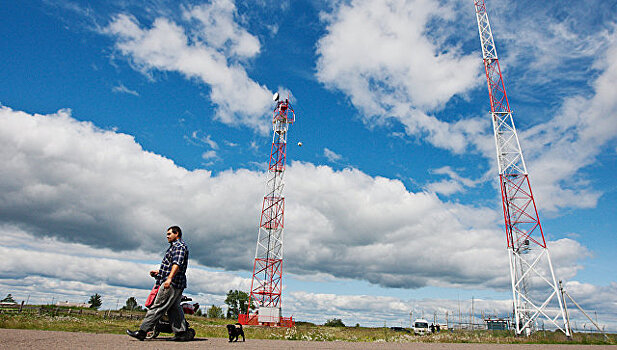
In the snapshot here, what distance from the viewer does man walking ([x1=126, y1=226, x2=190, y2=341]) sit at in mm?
6699

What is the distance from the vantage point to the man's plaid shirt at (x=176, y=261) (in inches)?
276

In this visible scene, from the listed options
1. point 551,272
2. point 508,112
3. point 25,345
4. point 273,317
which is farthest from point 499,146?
point 25,345

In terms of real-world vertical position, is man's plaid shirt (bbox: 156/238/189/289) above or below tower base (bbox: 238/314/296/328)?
above

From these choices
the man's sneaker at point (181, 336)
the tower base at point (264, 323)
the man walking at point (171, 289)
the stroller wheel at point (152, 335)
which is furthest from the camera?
the tower base at point (264, 323)

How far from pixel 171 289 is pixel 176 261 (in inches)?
20.0

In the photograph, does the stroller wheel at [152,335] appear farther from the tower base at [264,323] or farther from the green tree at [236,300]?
the green tree at [236,300]

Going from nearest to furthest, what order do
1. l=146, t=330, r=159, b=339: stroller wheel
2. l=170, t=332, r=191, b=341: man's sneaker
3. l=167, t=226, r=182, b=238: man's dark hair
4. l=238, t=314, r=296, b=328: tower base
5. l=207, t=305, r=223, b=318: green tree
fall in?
l=146, t=330, r=159, b=339: stroller wheel, l=170, t=332, r=191, b=341: man's sneaker, l=167, t=226, r=182, b=238: man's dark hair, l=238, t=314, r=296, b=328: tower base, l=207, t=305, r=223, b=318: green tree

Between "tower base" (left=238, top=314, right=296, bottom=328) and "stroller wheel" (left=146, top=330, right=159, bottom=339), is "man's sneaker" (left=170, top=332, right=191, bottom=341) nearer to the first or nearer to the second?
"stroller wheel" (left=146, top=330, right=159, bottom=339)

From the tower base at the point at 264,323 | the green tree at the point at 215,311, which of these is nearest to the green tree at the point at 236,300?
the green tree at the point at 215,311

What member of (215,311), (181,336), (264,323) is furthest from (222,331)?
(215,311)

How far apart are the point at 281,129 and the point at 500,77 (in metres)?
25.3

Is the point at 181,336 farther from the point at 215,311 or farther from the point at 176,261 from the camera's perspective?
the point at 215,311

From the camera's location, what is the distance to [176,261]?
6.97 m

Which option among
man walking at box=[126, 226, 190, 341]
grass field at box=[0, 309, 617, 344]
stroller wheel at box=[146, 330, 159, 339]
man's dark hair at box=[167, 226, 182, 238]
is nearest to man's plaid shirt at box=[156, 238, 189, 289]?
man walking at box=[126, 226, 190, 341]
